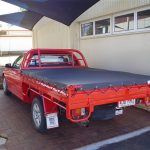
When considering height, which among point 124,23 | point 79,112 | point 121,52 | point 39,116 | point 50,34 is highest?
point 50,34

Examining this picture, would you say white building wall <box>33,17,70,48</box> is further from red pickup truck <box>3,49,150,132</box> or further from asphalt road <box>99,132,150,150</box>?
asphalt road <box>99,132,150,150</box>

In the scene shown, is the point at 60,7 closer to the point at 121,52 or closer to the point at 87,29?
the point at 87,29

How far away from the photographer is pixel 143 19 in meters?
6.63

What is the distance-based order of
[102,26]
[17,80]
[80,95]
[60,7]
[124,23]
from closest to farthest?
[80,95]
[17,80]
[124,23]
[60,7]
[102,26]

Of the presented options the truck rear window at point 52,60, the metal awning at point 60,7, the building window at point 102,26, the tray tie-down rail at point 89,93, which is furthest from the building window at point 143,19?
the tray tie-down rail at point 89,93

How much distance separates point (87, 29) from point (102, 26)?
1.02 metres

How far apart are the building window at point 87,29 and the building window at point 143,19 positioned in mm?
2451

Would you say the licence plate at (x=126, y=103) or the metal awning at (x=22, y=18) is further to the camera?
the metal awning at (x=22, y=18)

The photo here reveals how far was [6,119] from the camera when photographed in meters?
5.92

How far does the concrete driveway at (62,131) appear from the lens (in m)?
4.50

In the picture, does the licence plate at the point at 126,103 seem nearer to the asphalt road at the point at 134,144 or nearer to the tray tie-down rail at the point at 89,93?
the tray tie-down rail at the point at 89,93

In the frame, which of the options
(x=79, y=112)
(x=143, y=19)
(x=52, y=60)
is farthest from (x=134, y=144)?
(x=143, y=19)

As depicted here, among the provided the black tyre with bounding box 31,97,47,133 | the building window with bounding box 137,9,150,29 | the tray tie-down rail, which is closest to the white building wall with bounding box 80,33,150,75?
the building window with bounding box 137,9,150,29

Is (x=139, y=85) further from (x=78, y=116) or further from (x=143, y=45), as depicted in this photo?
(x=143, y=45)
